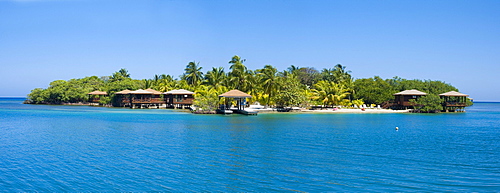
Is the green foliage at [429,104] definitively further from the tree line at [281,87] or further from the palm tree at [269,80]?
the palm tree at [269,80]

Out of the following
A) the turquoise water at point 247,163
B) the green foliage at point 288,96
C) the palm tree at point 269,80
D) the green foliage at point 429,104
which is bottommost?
the turquoise water at point 247,163

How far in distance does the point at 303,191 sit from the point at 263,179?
1662 millimetres

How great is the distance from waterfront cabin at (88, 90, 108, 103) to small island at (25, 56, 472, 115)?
42 cm

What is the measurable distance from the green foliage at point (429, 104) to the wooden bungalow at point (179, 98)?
32.0 metres

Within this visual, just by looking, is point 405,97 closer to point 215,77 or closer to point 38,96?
point 215,77

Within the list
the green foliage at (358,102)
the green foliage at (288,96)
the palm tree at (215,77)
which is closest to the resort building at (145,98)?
the palm tree at (215,77)

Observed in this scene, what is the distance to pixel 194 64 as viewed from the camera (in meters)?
66.9

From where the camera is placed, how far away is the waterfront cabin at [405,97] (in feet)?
166

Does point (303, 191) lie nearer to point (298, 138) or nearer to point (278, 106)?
point (298, 138)

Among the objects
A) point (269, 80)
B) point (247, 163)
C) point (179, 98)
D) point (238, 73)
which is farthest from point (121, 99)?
point (247, 163)

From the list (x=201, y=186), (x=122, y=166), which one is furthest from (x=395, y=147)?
(x=122, y=166)

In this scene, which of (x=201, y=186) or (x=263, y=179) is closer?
(x=201, y=186)

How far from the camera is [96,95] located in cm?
7456

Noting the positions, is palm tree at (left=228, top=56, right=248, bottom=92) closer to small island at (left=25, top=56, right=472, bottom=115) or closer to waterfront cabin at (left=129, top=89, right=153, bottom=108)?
small island at (left=25, top=56, right=472, bottom=115)
